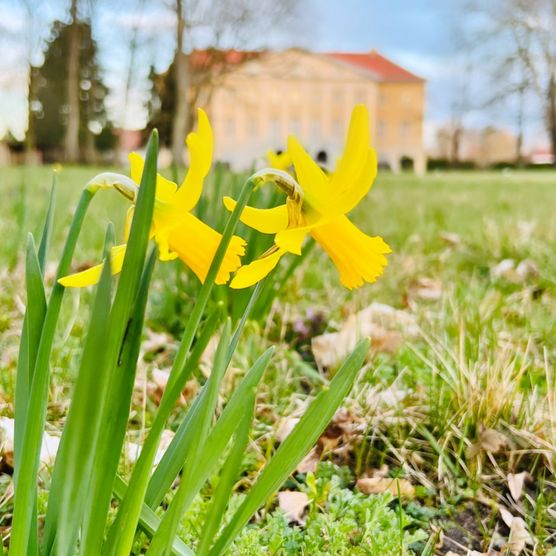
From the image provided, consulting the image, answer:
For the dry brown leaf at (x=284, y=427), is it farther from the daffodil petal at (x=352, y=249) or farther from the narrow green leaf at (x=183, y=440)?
the daffodil petal at (x=352, y=249)

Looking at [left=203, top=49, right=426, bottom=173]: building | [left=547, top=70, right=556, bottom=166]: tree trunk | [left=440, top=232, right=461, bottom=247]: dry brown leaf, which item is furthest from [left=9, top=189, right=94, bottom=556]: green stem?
[left=203, top=49, right=426, bottom=173]: building

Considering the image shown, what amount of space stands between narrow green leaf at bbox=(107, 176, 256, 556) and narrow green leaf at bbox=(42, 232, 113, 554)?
0.04m

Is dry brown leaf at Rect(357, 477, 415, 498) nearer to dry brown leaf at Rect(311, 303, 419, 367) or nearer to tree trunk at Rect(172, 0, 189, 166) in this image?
dry brown leaf at Rect(311, 303, 419, 367)

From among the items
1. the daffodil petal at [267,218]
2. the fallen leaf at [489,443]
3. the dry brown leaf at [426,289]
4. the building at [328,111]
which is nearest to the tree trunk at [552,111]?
the building at [328,111]

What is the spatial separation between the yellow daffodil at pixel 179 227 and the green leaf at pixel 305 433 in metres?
0.13

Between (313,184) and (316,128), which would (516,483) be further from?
(316,128)

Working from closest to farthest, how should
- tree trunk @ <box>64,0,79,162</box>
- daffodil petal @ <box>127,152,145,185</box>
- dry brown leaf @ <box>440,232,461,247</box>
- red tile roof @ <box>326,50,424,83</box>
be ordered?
daffodil petal @ <box>127,152,145,185</box>, dry brown leaf @ <box>440,232,461,247</box>, tree trunk @ <box>64,0,79,162</box>, red tile roof @ <box>326,50,424,83</box>

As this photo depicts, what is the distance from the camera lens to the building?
Answer: 40.6 m

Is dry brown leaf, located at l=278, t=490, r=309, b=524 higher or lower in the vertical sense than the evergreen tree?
lower

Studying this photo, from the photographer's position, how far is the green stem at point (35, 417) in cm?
55

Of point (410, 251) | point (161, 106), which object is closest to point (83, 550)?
point (410, 251)

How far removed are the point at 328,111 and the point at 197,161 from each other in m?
43.9

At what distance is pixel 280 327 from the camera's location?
5.44 feet

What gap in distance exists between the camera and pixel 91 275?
1.73 ft
